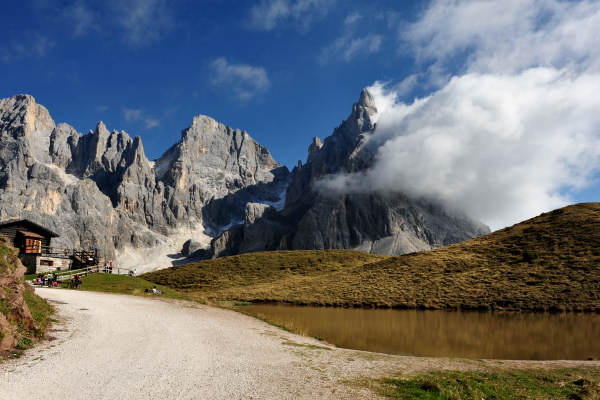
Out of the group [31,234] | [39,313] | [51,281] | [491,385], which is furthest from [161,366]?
[31,234]

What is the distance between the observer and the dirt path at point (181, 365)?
966 centimetres

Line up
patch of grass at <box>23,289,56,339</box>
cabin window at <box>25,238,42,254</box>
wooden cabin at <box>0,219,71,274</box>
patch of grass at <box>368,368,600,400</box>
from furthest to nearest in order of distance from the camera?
1. cabin window at <box>25,238,42,254</box>
2. wooden cabin at <box>0,219,71,274</box>
3. patch of grass at <box>23,289,56,339</box>
4. patch of grass at <box>368,368,600,400</box>

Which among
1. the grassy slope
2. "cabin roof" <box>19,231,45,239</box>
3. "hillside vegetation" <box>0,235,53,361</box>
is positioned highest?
"cabin roof" <box>19,231,45,239</box>

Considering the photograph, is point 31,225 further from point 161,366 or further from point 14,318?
point 161,366

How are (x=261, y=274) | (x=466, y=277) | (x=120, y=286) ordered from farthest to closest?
1. (x=261, y=274)
2. (x=466, y=277)
3. (x=120, y=286)

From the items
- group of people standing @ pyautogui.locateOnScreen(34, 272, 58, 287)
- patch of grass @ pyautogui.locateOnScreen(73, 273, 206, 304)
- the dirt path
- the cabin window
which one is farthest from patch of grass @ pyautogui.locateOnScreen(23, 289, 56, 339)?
the cabin window

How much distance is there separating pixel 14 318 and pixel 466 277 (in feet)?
169

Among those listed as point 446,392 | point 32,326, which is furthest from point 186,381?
point 32,326

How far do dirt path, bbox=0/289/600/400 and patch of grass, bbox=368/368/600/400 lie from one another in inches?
43.9

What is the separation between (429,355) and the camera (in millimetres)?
18969

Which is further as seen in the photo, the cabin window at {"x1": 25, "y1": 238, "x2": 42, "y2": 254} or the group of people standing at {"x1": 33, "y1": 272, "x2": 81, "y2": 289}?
the cabin window at {"x1": 25, "y1": 238, "x2": 42, "y2": 254}

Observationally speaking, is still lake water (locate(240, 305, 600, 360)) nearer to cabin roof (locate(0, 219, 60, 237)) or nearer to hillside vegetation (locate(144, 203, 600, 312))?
hillside vegetation (locate(144, 203, 600, 312))

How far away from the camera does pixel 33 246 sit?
5266cm

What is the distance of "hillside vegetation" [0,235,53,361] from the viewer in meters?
12.4
